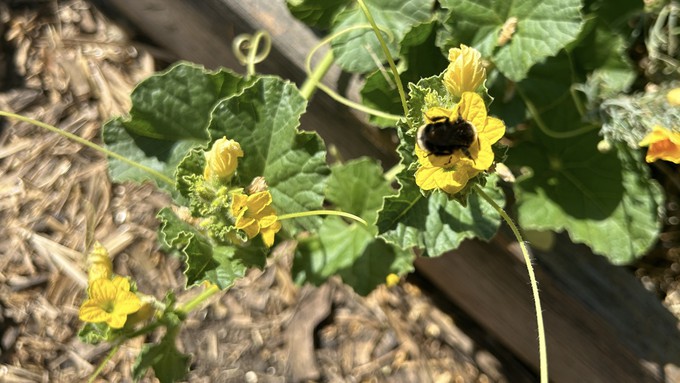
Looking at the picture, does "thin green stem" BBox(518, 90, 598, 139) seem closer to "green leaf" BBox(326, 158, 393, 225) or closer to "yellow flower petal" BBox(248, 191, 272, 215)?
"green leaf" BBox(326, 158, 393, 225)

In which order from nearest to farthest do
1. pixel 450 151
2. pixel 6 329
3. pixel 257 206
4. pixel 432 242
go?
1. pixel 450 151
2. pixel 257 206
3. pixel 432 242
4. pixel 6 329

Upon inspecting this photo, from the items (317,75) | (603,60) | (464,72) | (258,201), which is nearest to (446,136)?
(464,72)

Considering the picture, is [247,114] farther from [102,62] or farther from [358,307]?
[102,62]

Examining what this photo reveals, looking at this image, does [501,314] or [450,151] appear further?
[501,314]

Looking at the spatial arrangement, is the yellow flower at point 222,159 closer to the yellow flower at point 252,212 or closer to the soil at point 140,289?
the yellow flower at point 252,212

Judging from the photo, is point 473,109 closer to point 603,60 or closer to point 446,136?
point 446,136

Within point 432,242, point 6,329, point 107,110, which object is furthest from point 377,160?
point 6,329
